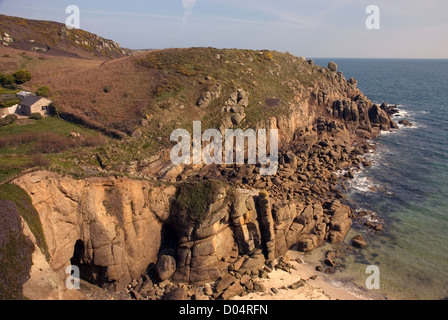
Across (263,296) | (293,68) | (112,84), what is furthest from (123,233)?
(293,68)

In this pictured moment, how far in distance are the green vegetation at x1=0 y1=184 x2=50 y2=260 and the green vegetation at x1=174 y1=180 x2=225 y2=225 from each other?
506 inches

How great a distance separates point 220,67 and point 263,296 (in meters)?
53.6

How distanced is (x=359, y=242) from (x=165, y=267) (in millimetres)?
23505

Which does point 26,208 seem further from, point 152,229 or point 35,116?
point 35,116

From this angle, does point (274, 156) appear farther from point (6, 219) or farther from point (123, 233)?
point (6, 219)

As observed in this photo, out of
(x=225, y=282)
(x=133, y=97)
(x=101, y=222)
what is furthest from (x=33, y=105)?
(x=225, y=282)

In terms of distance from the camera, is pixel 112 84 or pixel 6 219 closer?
pixel 6 219

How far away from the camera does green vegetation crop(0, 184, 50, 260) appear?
22781mm

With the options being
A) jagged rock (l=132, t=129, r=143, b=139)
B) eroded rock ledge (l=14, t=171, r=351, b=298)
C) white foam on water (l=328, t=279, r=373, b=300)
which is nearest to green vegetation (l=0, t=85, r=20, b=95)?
jagged rock (l=132, t=129, r=143, b=139)

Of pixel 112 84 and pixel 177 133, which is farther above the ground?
pixel 112 84

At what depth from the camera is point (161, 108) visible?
53.7 meters

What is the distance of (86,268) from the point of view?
Answer: 94.0 ft

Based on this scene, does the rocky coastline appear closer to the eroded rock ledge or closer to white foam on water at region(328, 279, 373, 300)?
the eroded rock ledge

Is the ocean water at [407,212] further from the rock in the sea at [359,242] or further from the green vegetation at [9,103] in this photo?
the green vegetation at [9,103]
